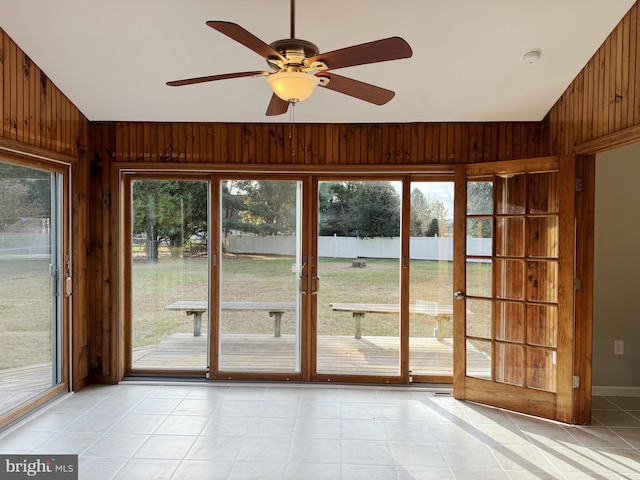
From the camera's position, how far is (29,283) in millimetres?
3391

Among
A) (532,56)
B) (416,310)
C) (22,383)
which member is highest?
(532,56)

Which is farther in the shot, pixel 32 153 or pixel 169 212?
pixel 169 212

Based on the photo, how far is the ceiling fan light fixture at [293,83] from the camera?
1.88 metres

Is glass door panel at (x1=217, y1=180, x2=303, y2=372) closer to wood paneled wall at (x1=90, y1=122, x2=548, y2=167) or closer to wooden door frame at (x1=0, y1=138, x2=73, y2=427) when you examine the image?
wood paneled wall at (x1=90, y1=122, x2=548, y2=167)

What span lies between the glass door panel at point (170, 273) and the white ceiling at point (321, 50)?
2.56ft

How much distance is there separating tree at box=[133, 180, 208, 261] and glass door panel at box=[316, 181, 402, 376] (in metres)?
1.20

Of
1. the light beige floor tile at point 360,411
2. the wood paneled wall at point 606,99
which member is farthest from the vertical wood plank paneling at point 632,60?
the light beige floor tile at point 360,411

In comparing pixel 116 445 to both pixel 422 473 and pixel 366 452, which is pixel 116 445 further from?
pixel 422 473

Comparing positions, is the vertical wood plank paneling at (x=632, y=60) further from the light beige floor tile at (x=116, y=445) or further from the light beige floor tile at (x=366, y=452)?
the light beige floor tile at (x=116, y=445)

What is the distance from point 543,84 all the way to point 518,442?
2.68m

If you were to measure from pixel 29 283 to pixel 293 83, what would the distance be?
2.86 m

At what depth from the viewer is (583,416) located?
10.7ft

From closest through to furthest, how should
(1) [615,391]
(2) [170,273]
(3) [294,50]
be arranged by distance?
(3) [294,50] < (1) [615,391] < (2) [170,273]

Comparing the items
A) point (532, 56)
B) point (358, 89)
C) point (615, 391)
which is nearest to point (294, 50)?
point (358, 89)
